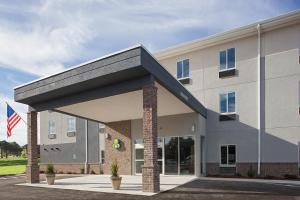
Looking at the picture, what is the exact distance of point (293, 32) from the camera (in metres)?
18.2

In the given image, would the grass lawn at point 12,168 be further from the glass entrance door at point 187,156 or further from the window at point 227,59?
the window at point 227,59

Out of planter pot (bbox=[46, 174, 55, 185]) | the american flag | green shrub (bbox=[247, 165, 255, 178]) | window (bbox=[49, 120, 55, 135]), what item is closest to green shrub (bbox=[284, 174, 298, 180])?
green shrub (bbox=[247, 165, 255, 178])

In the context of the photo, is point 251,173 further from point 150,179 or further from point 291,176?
point 150,179

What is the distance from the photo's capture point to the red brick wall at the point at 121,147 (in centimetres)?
2234

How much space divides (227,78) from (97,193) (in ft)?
37.6

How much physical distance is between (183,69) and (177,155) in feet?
20.3

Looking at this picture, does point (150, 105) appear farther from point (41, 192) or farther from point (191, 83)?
point (191, 83)

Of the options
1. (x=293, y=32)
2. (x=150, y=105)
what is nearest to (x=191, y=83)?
(x=293, y=32)

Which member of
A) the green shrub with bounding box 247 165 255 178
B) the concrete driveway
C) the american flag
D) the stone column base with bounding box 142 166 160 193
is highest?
the american flag

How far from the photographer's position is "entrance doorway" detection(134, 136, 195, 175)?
780 inches

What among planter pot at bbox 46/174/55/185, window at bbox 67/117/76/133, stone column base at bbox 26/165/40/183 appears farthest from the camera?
window at bbox 67/117/76/133

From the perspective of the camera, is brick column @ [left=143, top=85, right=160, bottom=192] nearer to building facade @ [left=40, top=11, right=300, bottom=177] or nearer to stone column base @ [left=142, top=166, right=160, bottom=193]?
stone column base @ [left=142, top=166, right=160, bottom=193]

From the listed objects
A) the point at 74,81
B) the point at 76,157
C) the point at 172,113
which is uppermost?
the point at 74,81

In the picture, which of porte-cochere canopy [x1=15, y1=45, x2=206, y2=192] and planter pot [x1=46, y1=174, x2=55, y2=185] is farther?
planter pot [x1=46, y1=174, x2=55, y2=185]
